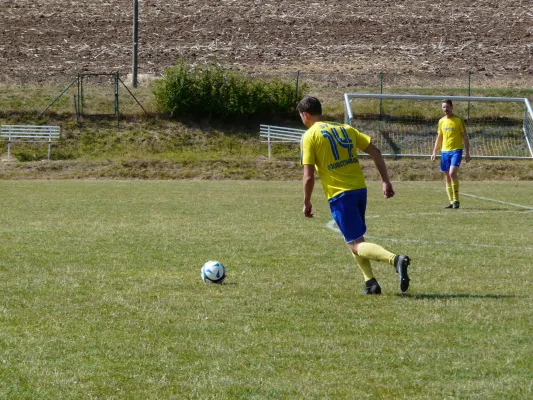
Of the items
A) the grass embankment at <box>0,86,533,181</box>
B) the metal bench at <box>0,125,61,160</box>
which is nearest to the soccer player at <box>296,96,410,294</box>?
the grass embankment at <box>0,86,533,181</box>

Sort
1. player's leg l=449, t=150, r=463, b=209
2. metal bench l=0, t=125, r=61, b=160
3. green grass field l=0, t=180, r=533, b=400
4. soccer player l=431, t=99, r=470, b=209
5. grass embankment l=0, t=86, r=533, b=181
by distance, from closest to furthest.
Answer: green grass field l=0, t=180, r=533, b=400 < player's leg l=449, t=150, r=463, b=209 < soccer player l=431, t=99, r=470, b=209 < grass embankment l=0, t=86, r=533, b=181 < metal bench l=0, t=125, r=61, b=160

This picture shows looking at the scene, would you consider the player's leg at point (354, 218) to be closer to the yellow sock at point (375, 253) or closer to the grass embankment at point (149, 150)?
the yellow sock at point (375, 253)

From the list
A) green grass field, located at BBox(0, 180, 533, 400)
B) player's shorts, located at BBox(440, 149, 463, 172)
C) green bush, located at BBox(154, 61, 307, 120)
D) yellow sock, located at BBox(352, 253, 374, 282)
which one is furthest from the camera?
green bush, located at BBox(154, 61, 307, 120)

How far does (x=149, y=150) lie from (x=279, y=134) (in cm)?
534

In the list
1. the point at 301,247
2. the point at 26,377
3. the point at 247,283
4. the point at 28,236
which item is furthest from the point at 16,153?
the point at 26,377

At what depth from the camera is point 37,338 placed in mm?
Result: 6195

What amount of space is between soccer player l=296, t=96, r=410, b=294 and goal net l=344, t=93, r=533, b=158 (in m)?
25.0

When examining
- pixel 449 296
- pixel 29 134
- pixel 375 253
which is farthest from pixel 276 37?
pixel 449 296

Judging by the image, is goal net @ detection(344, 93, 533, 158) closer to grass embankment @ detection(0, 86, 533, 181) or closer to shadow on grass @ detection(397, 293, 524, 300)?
grass embankment @ detection(0, 86, 533, 181)

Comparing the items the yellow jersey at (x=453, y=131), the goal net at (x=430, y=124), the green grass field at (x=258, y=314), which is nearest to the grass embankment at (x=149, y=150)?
the goal net at (x=430, y=124)

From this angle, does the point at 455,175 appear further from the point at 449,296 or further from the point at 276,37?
the point at 276,37

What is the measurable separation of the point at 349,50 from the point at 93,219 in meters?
37.3

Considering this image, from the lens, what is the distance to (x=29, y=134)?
35.4 metres

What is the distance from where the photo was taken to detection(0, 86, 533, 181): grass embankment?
31172mm
